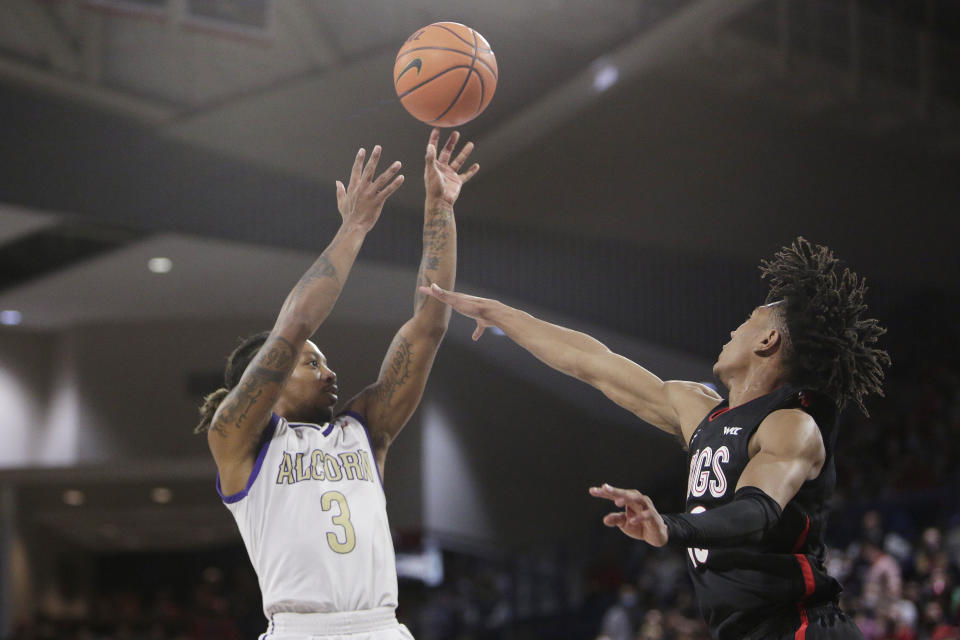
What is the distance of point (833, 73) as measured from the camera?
13539 mm

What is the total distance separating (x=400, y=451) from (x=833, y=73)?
27.1 ft

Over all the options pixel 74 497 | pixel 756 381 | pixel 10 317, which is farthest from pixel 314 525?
pixel 74 497

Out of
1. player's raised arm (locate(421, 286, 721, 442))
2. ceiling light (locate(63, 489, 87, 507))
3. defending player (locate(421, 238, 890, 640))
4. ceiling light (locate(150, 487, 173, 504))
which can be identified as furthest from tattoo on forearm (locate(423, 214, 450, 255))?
ceiling light (locate(63, 489, 87, 507))

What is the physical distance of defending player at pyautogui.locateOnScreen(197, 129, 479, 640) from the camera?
11.8 feet

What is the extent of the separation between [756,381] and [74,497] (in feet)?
55.7

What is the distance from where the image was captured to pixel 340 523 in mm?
3672

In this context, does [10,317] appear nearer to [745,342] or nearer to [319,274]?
[319,274]

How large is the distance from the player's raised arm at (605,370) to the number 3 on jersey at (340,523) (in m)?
0.81

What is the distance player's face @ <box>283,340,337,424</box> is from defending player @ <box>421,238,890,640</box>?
1319 mm

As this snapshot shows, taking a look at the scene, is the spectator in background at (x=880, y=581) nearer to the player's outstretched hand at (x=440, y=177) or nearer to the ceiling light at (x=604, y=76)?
the ceiling light at (x=604, y=76)

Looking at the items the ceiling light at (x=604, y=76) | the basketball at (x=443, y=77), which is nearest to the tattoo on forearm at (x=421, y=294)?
the basketball at (x=443, y=77)

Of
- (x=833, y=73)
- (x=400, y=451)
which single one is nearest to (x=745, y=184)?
(x=833, y=73)

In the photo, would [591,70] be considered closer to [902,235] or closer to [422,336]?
[902,235]

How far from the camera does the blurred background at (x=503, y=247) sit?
10.9 metres
